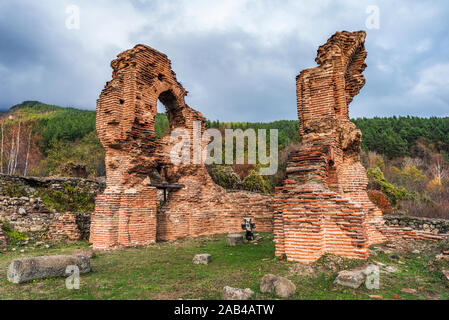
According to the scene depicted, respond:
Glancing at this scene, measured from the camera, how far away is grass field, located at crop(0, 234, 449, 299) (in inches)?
143

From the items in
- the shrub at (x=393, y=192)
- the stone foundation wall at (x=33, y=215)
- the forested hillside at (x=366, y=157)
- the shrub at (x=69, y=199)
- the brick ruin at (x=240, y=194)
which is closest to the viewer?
the brick ruin at (x=240, y=194)

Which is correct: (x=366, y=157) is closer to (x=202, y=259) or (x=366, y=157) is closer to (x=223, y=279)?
(x=202, y=259)

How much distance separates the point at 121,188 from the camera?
868cm

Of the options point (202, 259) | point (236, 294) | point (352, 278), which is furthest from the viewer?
point (202, 259)

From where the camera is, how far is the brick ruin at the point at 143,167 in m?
8.34

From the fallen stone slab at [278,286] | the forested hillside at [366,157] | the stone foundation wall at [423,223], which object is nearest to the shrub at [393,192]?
the forested hillside at [366,157]

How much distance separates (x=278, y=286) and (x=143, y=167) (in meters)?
7.00

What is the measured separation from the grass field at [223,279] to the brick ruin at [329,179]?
384 millimetres

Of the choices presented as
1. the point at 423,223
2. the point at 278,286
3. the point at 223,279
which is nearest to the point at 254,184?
the point at 423,223

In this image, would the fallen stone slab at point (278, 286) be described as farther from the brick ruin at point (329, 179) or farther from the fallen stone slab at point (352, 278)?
the brick ruin at point (329, 179)

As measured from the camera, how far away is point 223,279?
4.27 meters

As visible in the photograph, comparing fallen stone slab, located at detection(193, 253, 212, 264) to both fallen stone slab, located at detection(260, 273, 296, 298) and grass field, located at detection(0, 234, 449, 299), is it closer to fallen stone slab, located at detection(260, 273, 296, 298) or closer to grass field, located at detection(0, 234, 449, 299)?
grass field, located at detection(0, 234, 449, 299)

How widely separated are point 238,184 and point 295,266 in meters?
17.4
